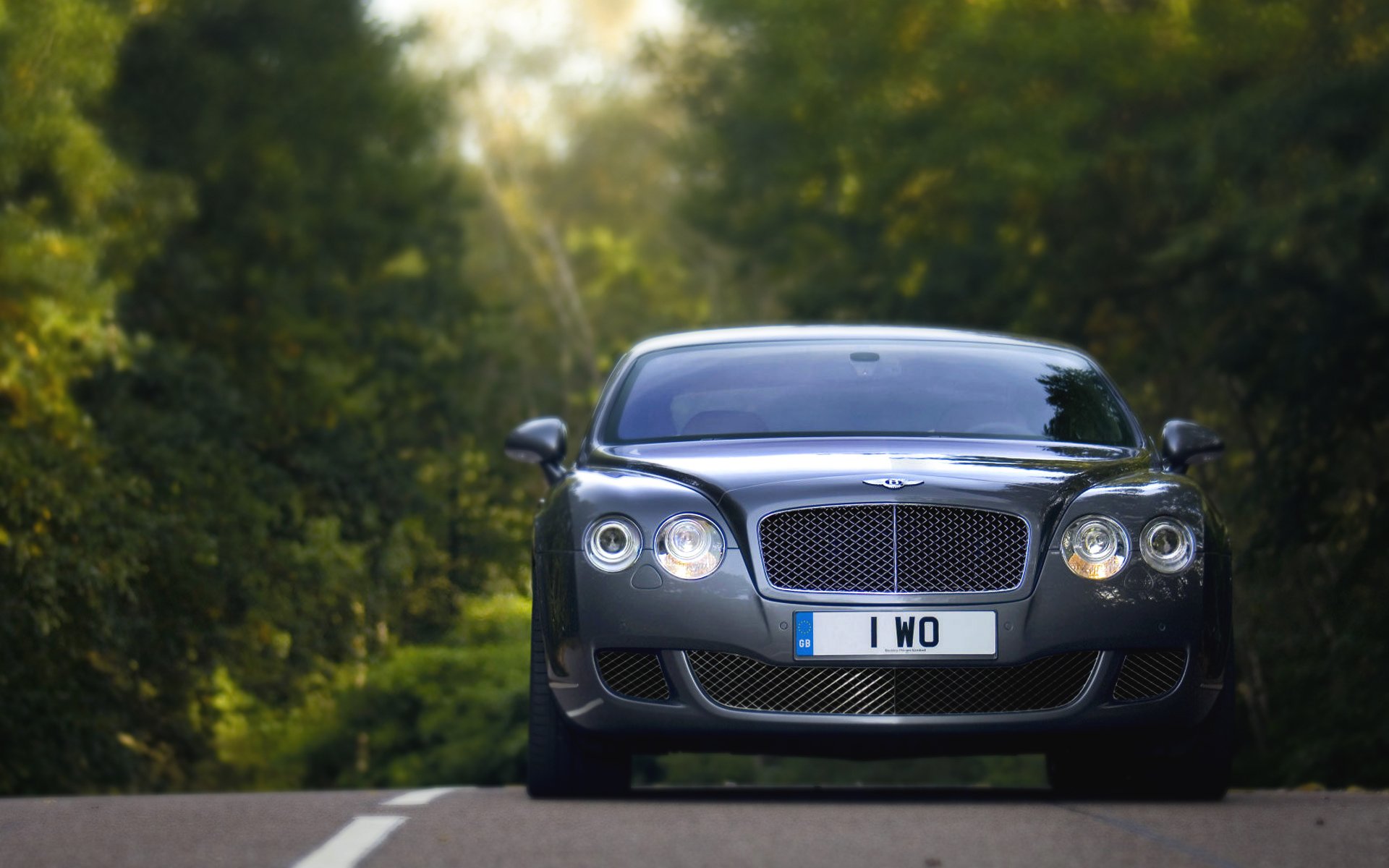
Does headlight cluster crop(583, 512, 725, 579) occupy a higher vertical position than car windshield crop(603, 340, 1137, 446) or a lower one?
lower

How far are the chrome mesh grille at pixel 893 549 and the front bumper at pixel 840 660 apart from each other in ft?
0.24

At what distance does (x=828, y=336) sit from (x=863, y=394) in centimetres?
62

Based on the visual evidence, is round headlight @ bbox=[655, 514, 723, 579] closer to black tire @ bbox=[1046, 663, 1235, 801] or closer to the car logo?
the car logo

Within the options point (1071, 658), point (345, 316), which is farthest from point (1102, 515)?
point (345, 316)

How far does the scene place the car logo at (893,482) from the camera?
280 inches

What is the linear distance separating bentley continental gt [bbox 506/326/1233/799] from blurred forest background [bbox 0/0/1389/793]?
11.4 meters

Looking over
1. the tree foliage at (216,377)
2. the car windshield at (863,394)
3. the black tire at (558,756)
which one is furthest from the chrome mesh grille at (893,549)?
the tree foliage at (216,377)

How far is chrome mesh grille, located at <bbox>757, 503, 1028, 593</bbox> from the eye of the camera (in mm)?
7066

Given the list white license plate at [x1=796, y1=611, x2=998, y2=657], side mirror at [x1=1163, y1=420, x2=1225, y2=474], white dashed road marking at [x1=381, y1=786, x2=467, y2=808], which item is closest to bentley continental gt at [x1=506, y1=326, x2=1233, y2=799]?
white license plate at [x1=796, y1=611, x2=998, y2=657]

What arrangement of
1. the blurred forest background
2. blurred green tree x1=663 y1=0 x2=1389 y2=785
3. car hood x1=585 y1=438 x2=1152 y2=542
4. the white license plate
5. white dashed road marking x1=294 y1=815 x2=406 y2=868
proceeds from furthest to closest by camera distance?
the blurred forest background
blurred green tree x1=663 y1=0 x2=1389 y2=785
car hood x1=585 y1=438 x2=1152 y2=542
the white license plate
white dashed road marking x1=294 y1=815 x2=406 y2=868

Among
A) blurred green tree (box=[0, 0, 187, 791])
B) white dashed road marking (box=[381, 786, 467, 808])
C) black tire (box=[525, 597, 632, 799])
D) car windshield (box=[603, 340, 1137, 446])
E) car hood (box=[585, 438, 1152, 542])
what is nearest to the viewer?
car hood (box=[585, 438, 1152, 542])

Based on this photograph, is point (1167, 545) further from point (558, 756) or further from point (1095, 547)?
point (558, 756)

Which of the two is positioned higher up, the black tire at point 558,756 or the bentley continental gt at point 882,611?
the bentley continental gt at point 882,611

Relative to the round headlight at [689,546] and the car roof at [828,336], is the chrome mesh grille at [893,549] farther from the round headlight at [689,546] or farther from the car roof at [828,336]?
the car roof at [828,336]
